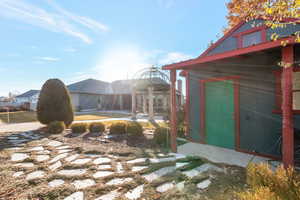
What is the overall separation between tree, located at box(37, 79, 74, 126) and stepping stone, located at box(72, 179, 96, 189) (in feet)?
17.9

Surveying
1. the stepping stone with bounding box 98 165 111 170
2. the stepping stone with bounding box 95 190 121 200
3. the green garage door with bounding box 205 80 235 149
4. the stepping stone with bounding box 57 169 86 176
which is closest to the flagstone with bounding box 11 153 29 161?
the stepping stone with bounding box 57 169 86 176

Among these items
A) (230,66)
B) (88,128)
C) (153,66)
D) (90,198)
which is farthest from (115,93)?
(90,198)

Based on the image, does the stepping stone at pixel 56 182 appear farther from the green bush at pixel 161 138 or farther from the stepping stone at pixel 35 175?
→ the green bush at pixel 161 138

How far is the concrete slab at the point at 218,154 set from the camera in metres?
3.46

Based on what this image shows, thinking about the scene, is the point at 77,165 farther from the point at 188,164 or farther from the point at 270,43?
the point at 270,43

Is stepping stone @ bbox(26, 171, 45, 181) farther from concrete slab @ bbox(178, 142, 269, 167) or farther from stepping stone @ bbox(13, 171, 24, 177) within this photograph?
concrete slab @ bbox(178, 142, 269, 167)

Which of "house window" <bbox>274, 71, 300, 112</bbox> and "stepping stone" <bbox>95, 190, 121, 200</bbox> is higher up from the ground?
"house window" <bbox>274, 71, 300, 112</bbox>

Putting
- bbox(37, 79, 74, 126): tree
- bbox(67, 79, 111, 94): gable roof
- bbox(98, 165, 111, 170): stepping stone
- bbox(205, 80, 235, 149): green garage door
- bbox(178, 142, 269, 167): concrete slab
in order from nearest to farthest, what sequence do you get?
bbox(98, 165, 111, 170): stepping stone → bbox(178, 142, 269, 167): concrete slab → bbox(205, 80, 235, 149): green garage door → bbox(37, 79, 74, 126): tree → bbox(67, 79, 111, 94): gable roof

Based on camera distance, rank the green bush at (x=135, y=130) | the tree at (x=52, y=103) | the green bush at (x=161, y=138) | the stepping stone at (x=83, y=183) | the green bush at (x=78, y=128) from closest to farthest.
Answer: the stepping stone at (x=83, y=183) < the green bush at (x=161, y=138) < the green bush at (x=135, y=130) < the green bush at (x=78, y=128) < the tree at (x=52, y=103)

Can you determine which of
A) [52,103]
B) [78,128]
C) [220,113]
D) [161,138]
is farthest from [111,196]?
[52,103]

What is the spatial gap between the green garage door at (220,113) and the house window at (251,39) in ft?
5.48

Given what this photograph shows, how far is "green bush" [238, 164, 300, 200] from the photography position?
1.40 meters

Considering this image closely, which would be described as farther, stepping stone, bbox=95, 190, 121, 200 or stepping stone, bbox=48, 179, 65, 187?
stepping stone, bbox=48, 179, 65, 187

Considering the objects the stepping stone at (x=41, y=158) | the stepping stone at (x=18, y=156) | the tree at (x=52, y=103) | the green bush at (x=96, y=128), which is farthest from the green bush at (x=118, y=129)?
the stepping stone at (x=18, y=156)
